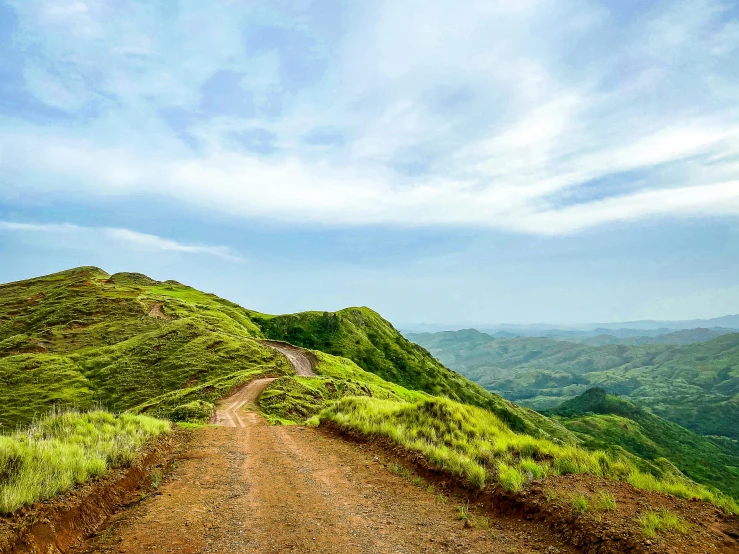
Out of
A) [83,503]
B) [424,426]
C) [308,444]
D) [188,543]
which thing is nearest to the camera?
[188,543]

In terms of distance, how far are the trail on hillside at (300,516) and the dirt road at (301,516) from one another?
26 millimetres

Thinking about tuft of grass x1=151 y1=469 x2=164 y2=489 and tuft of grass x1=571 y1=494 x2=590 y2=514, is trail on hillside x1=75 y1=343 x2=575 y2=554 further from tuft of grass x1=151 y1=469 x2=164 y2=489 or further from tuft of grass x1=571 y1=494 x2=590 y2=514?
tuft of grass x1=571 y1=494 x2=590 y2=514

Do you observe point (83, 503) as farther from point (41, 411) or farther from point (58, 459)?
point (41, 411)

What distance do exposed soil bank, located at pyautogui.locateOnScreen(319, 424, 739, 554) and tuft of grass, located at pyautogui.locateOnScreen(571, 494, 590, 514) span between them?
0.09 m

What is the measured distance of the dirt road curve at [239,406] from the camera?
3030 cm

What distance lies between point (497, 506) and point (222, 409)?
2945cm

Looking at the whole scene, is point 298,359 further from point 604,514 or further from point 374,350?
point 604,514

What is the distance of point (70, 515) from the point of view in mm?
10055

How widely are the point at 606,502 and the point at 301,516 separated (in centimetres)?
786

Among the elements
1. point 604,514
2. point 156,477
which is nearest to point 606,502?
point 604,514

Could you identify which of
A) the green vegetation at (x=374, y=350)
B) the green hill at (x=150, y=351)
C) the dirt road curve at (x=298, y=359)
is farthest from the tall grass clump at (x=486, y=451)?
the green vegetation at (x=374, y=350)

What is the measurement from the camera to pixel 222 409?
3534 centimetres

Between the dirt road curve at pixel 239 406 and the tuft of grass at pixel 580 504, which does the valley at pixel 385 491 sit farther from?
the dirt road curve at pixel 239 406

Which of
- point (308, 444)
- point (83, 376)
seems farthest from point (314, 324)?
point (308, 444)
